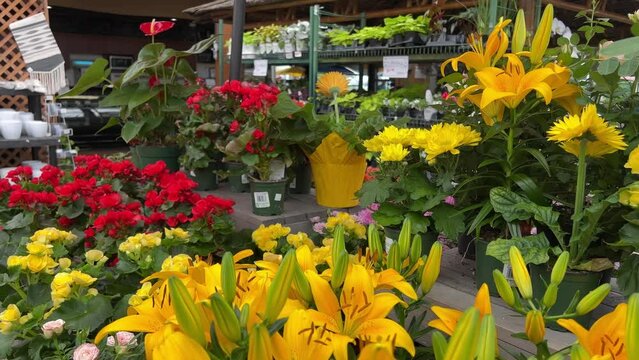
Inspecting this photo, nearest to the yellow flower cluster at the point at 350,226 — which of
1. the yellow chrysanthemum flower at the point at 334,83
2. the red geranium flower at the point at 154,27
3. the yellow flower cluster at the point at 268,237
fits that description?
the yellow flower cluster at the point at 268,237

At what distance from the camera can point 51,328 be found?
836 millimetres

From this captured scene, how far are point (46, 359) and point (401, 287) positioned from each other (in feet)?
2.09

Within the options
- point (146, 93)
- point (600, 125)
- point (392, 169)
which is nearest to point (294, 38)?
point (146, 93)

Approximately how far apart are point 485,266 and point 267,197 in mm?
814

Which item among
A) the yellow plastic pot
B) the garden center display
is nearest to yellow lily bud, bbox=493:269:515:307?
the garden center display

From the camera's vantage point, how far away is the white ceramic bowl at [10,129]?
3170 mm

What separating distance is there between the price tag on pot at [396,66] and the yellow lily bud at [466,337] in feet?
9.59

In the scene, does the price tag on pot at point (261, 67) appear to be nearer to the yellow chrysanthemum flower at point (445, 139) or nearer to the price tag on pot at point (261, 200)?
the price tag on pot at point (261, 200)

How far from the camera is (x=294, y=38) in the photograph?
4.26 m

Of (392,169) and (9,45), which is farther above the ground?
(9,45)

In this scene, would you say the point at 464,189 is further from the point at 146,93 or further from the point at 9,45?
the point at 9,45

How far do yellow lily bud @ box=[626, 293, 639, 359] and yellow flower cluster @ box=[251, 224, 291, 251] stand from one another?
874 mm

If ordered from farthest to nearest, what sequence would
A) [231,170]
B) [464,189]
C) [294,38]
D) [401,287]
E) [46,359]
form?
1. [294,38]
2. [231,170]
3. [464,189]
4. [46,359]
5. [401,287]

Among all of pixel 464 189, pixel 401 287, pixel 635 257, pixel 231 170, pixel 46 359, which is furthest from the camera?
pixel 231 170
